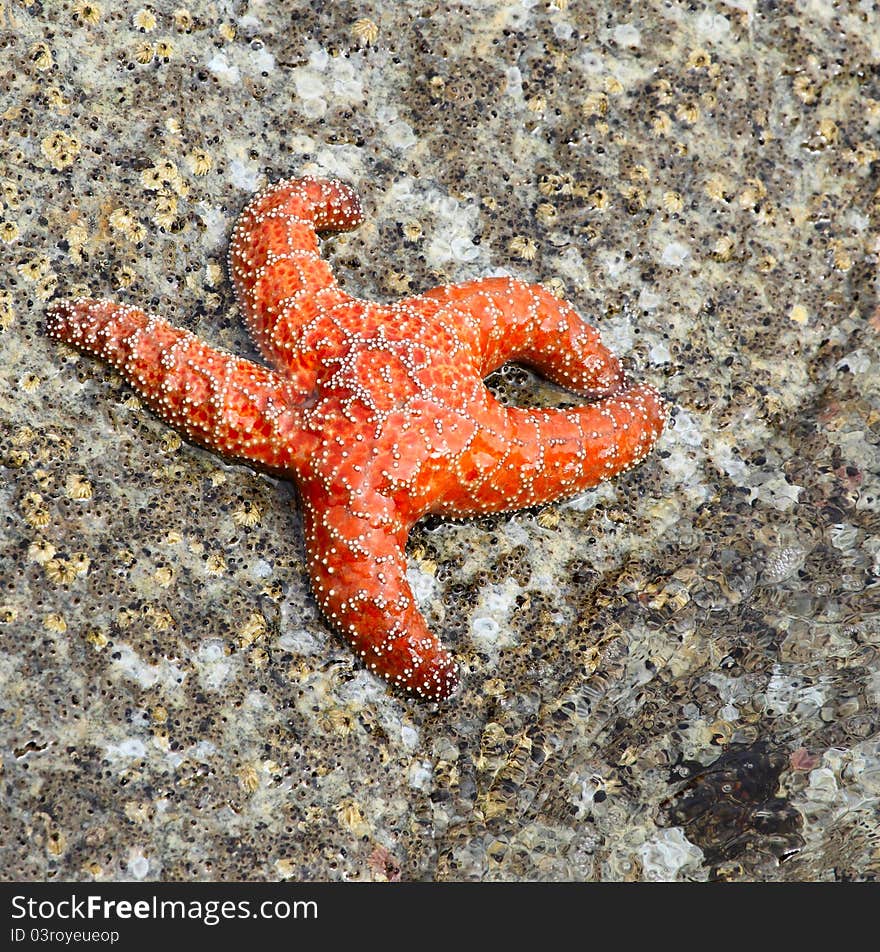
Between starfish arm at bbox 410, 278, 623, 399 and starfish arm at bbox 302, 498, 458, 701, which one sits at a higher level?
starfish arm at bbox 410, 278, 623, 399

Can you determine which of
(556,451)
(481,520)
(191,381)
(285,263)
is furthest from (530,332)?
(191,381)

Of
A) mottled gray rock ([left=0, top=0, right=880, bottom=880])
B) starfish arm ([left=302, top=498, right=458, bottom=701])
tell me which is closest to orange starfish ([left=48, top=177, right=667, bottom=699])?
starfish arm ([left=302, top=498, right=458, bottom=701])

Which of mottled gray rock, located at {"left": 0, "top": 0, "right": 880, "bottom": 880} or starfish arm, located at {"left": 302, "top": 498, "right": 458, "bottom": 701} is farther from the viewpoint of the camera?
starfish arm, located at {"left": 302, "top": 498, "right": 458, "bottom": 701}

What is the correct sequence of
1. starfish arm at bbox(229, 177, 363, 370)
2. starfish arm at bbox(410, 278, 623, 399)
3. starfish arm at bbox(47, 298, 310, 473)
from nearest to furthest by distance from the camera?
starfish arm at bbox(47, 298, 310, 473), starfish arm at bbox(229, 177, 363, 370), starfish arm at bbox(410, 278, 623, 399)

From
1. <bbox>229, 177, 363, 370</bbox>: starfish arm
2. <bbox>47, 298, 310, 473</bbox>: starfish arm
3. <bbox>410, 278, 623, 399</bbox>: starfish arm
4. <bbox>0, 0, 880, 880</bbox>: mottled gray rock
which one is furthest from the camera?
<bbox>410, 278, 623, 399</bbox>: starfish arm

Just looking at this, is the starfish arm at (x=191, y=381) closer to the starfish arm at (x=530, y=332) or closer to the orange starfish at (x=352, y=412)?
the orange starfish at (x=352, y=412)

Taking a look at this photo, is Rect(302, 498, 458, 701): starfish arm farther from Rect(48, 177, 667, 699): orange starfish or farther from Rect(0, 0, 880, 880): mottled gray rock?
Rect(0, 0, 880, 880): mottled gray rock

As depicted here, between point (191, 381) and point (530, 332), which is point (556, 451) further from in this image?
point (191, 381)

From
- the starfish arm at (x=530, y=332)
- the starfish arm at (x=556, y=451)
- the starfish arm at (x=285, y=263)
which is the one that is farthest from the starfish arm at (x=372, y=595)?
the starfish arm at (x=530, y=332)
